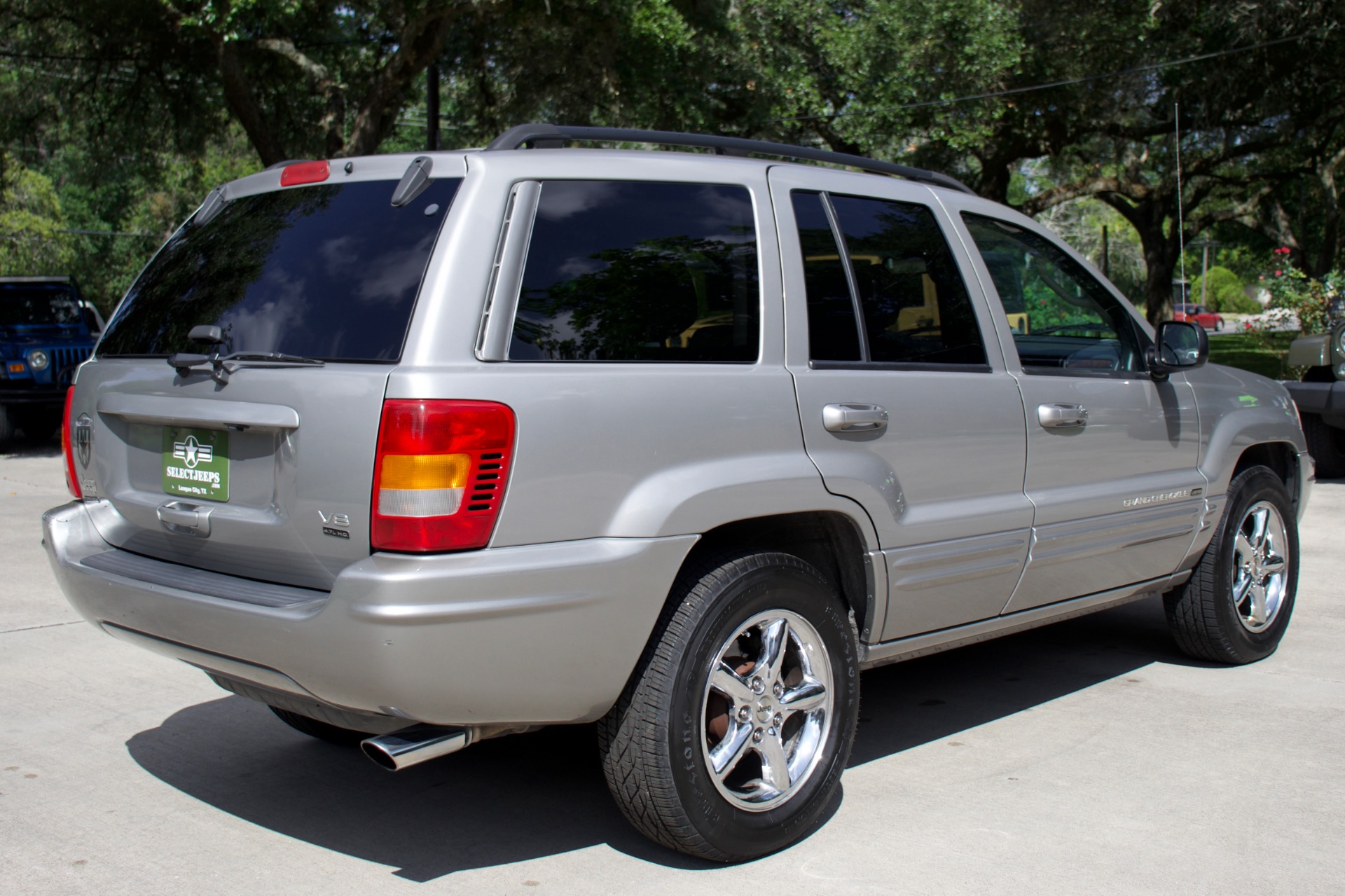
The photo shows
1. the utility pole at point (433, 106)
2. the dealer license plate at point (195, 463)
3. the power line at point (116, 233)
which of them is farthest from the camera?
the power line at point (116, 233)

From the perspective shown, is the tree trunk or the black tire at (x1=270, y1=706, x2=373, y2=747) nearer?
the black tire at (x1=270, y1=706, x2=373, y2=747)

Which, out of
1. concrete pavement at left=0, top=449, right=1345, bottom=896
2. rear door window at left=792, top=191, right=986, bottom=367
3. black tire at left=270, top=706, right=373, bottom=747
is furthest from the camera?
black tire at left=270, top=706, right=373, bottom=747

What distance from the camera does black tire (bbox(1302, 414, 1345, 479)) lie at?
402 inches

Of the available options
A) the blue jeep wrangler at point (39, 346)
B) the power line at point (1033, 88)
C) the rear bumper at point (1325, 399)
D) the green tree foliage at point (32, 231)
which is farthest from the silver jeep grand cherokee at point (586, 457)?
the green tree foliage at point (32, 231)

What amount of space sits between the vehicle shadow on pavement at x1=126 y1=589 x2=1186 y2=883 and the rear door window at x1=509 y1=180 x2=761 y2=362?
4.70ft

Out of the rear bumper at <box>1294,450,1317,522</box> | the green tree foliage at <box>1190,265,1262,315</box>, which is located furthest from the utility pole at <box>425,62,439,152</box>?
the green tree foliage at <box>1190,265,1262,315</box>

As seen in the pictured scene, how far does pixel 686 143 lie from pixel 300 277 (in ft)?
4.06

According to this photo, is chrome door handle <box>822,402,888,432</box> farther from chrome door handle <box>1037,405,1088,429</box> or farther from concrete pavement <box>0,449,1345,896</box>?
concrete pavement <box>0,449,1345,896</box>

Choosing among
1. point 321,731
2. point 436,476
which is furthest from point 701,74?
point 436,476

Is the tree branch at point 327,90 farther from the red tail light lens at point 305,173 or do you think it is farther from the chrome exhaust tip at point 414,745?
the chrome exhaust tip at point 414,745

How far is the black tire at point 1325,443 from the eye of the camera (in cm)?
1022

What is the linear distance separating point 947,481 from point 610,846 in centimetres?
149

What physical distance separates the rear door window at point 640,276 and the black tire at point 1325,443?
26.6 feet

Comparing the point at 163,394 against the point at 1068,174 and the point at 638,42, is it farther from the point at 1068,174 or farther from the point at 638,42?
the point at 1068,174
